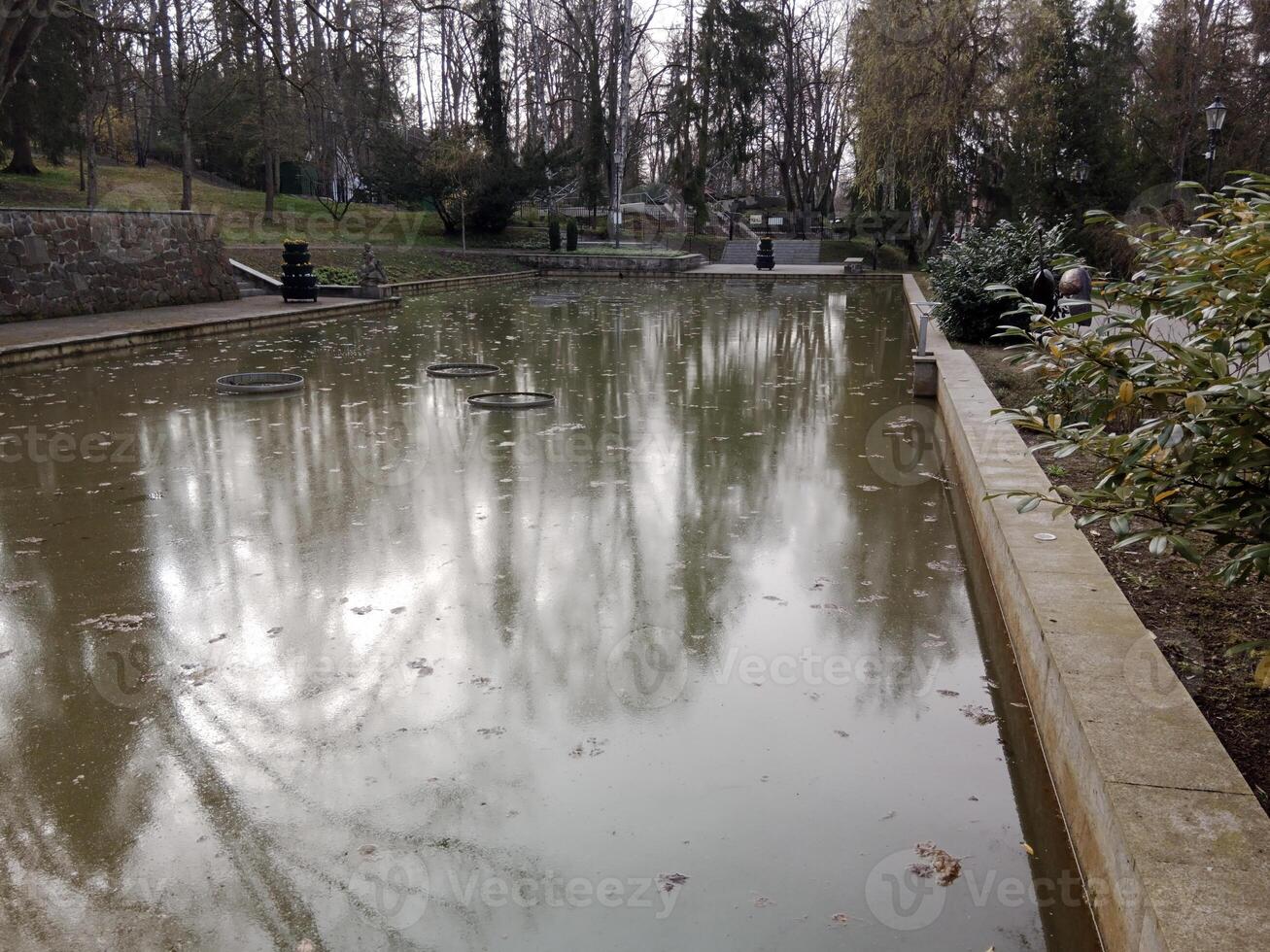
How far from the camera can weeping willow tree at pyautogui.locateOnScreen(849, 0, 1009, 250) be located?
24.1m

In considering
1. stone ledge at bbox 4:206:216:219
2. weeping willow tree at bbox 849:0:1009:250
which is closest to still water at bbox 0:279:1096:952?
stone ledge at bbox 4:206:216:219

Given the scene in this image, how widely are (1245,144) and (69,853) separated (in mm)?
31329

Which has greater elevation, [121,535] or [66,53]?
[66,53]

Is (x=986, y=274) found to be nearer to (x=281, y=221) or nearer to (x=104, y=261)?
(x=104, y=261)

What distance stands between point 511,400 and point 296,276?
33.0 ft

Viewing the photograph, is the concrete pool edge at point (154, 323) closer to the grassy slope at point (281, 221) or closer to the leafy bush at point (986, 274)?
the grassy slope at point (281, 221)

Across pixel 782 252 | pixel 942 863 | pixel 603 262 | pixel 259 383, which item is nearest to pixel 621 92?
pixel 782 252

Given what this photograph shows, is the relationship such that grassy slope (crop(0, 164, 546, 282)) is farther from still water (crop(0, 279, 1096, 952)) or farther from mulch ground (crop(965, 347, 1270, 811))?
mulch ground (crop(965, 347, 1270, 811))

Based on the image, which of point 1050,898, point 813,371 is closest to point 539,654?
point 1050,898

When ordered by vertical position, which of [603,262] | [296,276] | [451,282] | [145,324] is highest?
[603,262]

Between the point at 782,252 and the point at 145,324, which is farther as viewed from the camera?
the point at 782,252

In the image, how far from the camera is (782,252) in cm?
3738

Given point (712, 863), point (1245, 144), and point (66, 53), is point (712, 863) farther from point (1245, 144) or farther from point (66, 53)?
point (1245, 144)

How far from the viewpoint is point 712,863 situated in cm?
254
